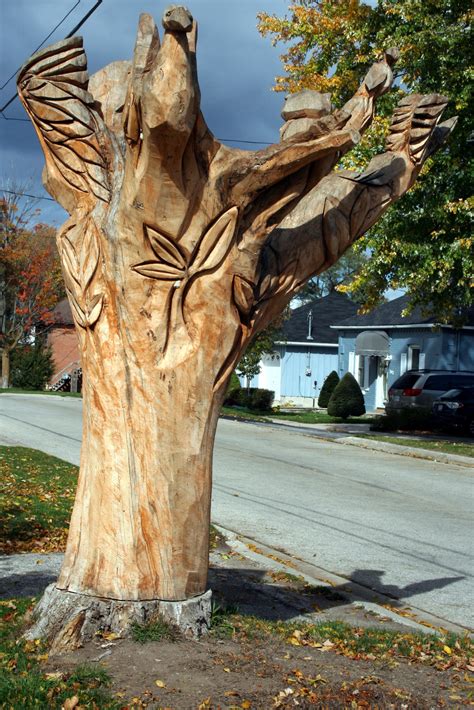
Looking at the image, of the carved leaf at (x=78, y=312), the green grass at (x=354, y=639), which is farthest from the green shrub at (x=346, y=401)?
the carved leaf at (x=78, y=312)

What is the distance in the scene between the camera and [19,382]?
4656 centimetres

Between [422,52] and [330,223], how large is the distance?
13616 mm

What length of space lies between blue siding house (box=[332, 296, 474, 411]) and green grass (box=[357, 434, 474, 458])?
10447mm

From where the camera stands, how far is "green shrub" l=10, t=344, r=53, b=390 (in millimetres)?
46156

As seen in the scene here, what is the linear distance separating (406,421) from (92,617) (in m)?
22.1

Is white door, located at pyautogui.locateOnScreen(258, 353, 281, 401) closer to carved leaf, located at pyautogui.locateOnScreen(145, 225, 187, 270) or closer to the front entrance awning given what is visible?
the front entrance awning

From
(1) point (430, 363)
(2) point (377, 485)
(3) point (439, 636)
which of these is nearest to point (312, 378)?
(1) point (430, 363)

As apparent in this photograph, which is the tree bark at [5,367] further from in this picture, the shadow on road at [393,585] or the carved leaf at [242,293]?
the carved leaf at [242,293]

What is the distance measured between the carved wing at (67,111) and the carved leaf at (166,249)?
409 mm

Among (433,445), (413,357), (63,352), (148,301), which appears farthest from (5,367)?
(148,301)

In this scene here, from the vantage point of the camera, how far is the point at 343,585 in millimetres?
7457

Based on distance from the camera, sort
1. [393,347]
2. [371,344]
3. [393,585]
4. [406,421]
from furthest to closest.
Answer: [393,347], [371,344], [406,421], [393,585]

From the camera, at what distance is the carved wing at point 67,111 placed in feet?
15.5

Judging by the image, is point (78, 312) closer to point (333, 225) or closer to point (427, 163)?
point (333, 225)
